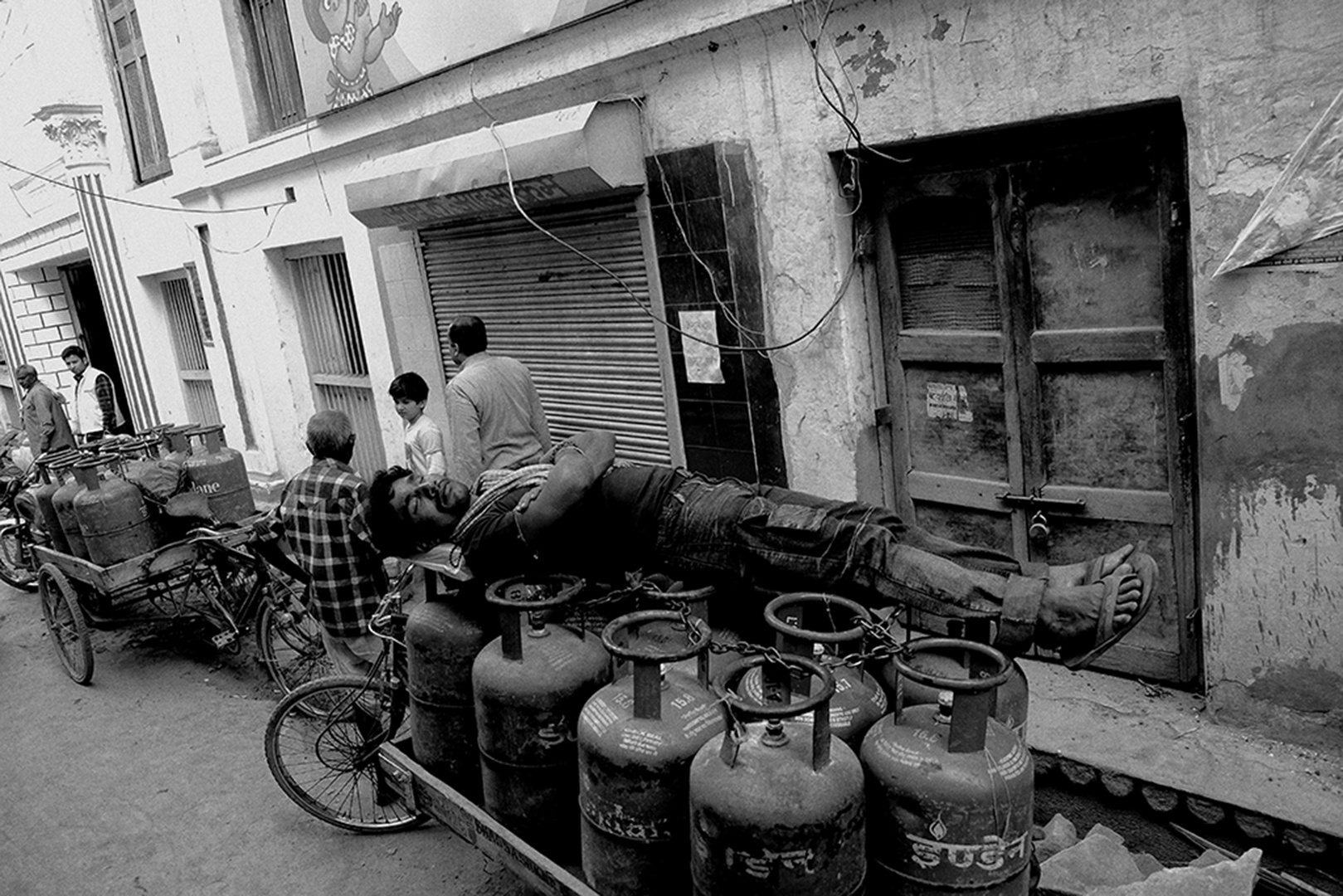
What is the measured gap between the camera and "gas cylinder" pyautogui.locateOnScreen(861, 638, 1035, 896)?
2197 millimetres

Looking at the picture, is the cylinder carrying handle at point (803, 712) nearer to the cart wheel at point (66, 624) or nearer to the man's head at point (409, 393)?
the man's head at point (409, 393)

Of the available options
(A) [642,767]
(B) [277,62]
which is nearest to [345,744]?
(A) [642,767]

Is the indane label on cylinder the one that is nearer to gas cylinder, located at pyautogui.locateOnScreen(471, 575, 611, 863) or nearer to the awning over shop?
gas cylinder, located at pyautogui.locateOnScreen(471, 575, 611, 863)

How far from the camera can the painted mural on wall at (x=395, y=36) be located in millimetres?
5672

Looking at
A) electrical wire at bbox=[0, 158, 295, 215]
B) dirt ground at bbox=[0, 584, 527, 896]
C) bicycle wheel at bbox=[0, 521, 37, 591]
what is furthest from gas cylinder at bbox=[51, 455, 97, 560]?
electrical wire at bbox=[0, 158, 295, 215]

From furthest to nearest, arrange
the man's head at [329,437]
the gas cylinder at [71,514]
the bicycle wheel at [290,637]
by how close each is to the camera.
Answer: the gas cylinder at [71,514] → the bicycle wheel at [290,637] → the man's head at [329,437]

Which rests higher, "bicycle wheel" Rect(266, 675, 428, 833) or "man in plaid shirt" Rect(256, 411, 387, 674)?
"man in plaid shirt" Rect(256, 411, 387, 674)

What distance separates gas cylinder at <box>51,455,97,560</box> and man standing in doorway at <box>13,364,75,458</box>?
373 centimetres

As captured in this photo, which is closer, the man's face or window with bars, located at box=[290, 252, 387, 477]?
the man's face

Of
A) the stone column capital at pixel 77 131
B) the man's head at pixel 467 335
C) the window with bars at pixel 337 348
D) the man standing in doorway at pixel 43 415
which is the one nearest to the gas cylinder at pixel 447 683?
the man's head at pixel 467 335

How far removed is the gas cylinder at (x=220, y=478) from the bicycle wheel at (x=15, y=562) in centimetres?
321

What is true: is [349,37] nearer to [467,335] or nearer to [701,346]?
[467,335]

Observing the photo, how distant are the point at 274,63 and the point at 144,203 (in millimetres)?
3553

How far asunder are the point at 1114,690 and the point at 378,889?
10.8 feet
